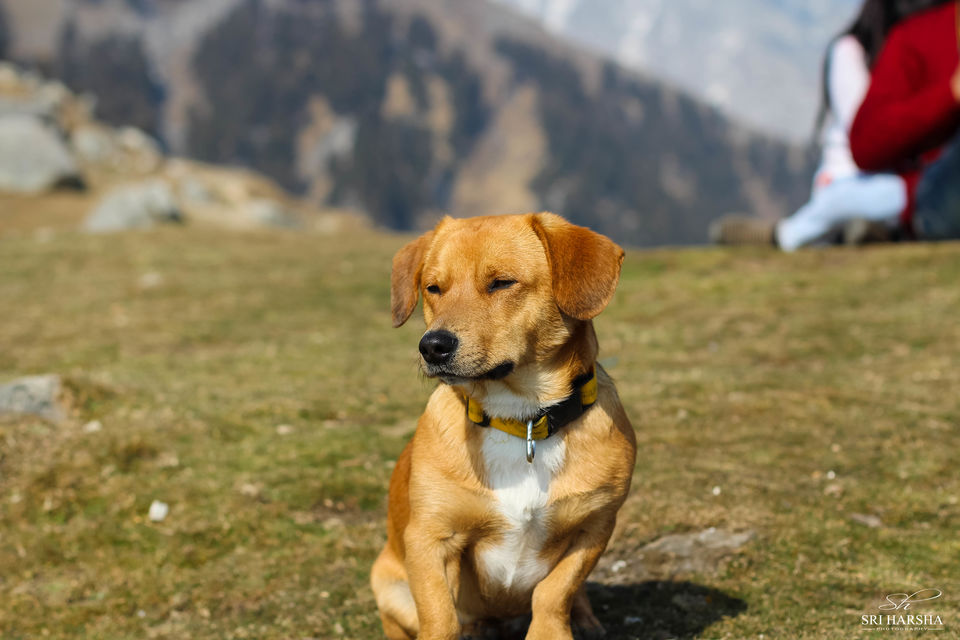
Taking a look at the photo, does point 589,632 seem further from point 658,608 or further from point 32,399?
point 32,399

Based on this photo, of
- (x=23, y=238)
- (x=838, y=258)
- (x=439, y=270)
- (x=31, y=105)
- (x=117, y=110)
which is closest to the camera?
(x=439, y=270)

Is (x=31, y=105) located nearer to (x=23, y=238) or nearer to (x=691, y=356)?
(x=23, y=238)

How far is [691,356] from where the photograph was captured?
12320mm

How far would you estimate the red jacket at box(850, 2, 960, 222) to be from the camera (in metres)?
13.0

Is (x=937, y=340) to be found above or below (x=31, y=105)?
above

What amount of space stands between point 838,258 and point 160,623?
1403 cm

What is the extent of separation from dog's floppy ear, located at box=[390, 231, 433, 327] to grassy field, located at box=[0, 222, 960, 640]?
2.04 meters

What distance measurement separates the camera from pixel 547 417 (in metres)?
4.42

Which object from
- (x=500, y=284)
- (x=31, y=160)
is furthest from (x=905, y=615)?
(x=31, y=160)

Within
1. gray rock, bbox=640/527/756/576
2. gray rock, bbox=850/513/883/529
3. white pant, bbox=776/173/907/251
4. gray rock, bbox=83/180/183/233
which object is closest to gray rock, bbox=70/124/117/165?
gray rock, bbox=83/180/183/233

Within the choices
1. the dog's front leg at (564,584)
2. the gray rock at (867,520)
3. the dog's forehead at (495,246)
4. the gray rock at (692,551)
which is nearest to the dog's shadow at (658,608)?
the gray rock at (692,551)

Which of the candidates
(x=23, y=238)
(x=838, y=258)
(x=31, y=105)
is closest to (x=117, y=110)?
(x=31, y=105)

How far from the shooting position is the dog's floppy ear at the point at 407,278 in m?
4.89

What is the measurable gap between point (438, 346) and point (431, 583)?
1.12 m
